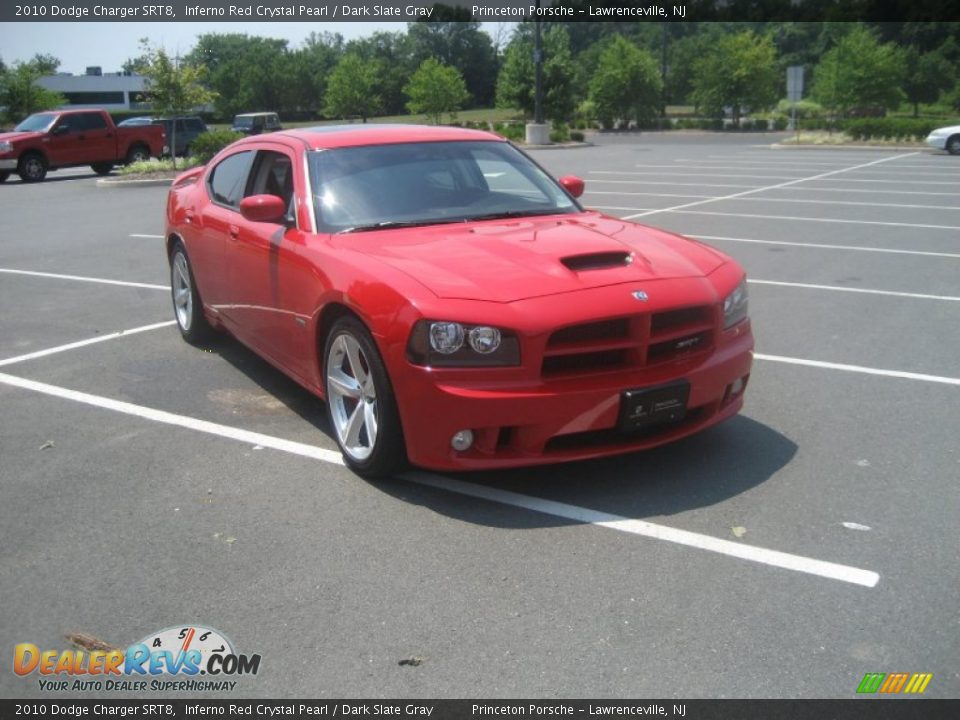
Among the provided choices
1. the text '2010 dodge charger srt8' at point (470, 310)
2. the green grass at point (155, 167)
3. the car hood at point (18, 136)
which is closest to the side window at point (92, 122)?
the car hood at point (18, 136)

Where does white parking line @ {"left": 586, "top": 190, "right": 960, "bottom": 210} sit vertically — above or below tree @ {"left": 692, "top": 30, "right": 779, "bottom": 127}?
below

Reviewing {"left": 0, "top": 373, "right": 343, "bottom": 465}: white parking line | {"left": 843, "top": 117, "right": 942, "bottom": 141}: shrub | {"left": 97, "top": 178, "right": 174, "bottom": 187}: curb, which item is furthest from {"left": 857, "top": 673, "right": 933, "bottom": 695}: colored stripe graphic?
{"left": 843, "top": 117, "right": 942, "bottom": 141}: shrub

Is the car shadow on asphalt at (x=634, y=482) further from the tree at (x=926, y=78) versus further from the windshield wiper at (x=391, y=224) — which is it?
the tree at (x=926, y=78)

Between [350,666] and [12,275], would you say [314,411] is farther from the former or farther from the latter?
[12,275]

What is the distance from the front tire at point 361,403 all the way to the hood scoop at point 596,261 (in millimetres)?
976

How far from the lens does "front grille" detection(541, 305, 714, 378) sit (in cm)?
411

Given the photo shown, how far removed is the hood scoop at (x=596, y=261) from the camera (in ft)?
14.6

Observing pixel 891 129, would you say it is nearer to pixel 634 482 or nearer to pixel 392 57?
pixel 634 482

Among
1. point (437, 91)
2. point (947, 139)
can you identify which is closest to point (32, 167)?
point (947, 139)

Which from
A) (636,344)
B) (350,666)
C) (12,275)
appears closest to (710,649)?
(350,666)

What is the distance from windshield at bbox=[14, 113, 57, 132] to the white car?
25815mm

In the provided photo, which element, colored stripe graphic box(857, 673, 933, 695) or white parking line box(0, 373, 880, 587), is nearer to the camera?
colored stripe graphic box(857, 673, 933, 695)

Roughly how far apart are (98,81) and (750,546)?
107982mm

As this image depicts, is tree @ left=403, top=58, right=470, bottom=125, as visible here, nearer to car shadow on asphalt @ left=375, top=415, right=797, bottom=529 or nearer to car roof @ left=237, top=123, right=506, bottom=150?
car roof @ left=237, top=123, right=506, bottom=150
